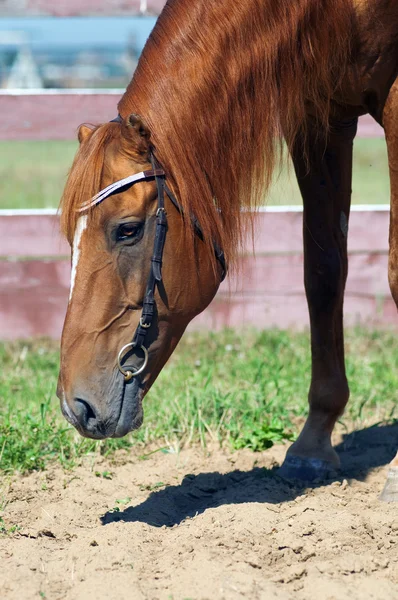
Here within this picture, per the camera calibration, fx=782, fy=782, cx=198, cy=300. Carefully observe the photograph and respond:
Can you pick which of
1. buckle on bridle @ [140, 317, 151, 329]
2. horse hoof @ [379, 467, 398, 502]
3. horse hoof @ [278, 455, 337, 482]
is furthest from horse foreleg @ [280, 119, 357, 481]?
buckle on bridle @ [140, 317, 151, 329]

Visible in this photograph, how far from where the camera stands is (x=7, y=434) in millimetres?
3178

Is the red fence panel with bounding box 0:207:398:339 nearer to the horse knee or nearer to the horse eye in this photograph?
the horse knee

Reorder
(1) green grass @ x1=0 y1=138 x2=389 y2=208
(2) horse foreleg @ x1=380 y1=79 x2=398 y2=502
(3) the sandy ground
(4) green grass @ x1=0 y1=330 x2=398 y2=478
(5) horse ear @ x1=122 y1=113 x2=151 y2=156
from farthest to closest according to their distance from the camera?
1. (1) green grass @ x1=0 y1=138 x2=389 y2=208
2. (4) green grass @ x1=0 y1=330 x2=398 y2=478
3. (2) horse foreleg @ x1=380 y1=79 x2=398 y2=502
4. (5) horse ear @ x1=122 y1=113 x2=151 y2=156
5. (3) the sandy ground

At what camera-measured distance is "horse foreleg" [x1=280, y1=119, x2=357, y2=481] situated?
10.0ft

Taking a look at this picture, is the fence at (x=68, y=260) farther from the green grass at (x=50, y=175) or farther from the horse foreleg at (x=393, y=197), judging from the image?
the horse foreleg at (x=393, y=197)

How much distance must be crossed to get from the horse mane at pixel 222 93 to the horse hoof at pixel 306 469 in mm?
1029

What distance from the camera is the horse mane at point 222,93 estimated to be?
232 centimetres

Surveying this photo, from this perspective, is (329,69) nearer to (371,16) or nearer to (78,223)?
(371,16)

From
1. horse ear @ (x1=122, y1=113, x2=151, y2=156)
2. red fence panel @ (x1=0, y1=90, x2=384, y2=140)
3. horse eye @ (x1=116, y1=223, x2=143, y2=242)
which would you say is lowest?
horse eye @ (x1=116, y1=223, x2=143, y2=242)

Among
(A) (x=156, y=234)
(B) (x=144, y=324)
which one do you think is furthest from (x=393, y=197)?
(B) (x=144, y=324)

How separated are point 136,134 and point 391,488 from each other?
1.50m

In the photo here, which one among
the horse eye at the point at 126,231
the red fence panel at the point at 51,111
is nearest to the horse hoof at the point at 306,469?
the horse eye at the point at 126,231

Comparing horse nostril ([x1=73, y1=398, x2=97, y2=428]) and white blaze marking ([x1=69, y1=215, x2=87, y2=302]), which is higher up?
white blaze marking ([x1=69, y1=215, x2=87, y2=302])

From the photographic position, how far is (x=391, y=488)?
274cm
